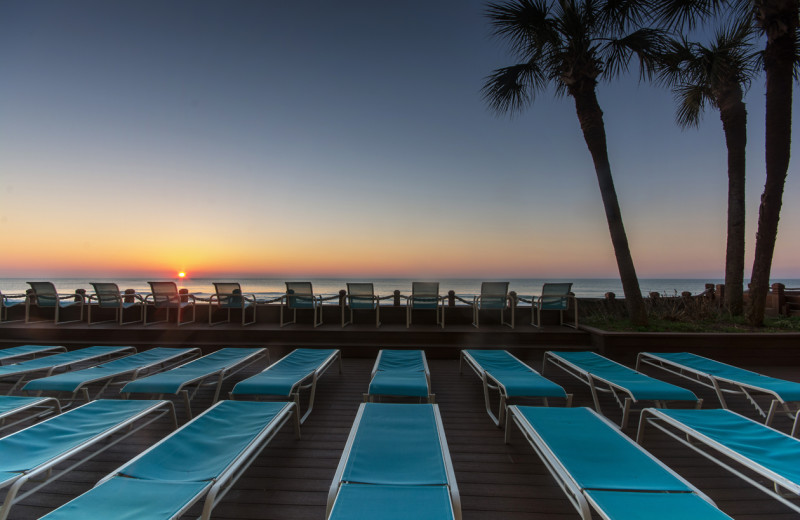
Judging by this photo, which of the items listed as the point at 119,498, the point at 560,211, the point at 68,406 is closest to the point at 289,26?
the point at 68,406

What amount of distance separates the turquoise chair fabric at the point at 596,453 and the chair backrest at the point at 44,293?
904 centimetres

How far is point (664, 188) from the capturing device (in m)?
11.0

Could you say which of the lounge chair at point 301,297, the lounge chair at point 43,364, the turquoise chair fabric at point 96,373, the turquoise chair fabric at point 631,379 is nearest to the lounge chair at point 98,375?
the turquoise chair fabric at point 96,373

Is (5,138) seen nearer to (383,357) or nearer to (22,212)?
(22,212)

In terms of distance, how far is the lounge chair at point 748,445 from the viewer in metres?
1.58

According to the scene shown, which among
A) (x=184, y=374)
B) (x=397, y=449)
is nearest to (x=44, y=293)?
(x=184, y=374)

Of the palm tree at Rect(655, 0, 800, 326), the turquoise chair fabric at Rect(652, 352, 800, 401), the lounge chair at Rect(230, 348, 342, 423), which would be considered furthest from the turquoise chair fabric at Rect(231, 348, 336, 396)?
the palm tree at Rect(655, 0, 800, 326)

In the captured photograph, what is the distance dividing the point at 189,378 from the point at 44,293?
623cm

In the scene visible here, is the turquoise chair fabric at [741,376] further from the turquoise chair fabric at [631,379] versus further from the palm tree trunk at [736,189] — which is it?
the palm tree trunk at [736,189]

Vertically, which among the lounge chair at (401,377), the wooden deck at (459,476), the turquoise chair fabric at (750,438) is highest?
the turquoise chair fabric at (750,438)

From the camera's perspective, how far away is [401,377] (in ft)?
10.6

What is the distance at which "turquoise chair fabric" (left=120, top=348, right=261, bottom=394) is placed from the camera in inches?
112

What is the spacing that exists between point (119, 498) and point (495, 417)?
285 centimetres

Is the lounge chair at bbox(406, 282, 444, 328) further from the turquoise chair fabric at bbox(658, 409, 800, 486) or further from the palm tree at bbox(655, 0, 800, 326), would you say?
the palm tree at bbox(655, 0, 800, 326)
